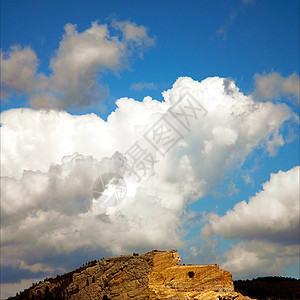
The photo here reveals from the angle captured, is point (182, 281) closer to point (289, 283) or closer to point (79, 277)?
point (79, 277)

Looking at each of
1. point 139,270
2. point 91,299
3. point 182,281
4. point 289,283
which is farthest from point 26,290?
point 289,283

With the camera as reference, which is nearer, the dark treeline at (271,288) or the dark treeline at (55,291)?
the dark treeline at (55,291)

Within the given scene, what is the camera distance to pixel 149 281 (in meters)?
62.8

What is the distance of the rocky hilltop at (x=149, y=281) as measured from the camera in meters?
59.8

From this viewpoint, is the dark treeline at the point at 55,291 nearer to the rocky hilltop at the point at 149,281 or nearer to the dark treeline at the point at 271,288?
the rocky hilltop at the point at 149,281

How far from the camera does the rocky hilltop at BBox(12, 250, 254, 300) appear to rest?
59.8 m

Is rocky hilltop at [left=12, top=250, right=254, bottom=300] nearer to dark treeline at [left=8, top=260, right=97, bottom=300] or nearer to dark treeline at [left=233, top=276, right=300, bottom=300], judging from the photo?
dark treeline at [left=8, top=260, right=97, bottom=300]

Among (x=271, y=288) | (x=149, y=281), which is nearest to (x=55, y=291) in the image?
(x=149, y=281)

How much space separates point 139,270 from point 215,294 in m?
13.6

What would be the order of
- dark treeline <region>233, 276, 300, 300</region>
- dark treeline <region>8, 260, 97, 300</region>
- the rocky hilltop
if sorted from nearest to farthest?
1. the rocky hilltop
2. dark treeline <region>8, 260, 97, 300</region>
3. dark treeline <region>233, 276, 300, 300</region>

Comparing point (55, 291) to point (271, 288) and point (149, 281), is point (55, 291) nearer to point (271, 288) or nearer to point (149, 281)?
point (149, 281)

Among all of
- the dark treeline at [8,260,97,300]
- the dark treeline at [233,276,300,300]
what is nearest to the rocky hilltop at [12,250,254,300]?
the dark treeline at [8,260,97,300]

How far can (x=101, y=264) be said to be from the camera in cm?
7106

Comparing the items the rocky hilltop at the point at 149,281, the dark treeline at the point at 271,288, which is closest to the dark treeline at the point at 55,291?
the rocky hilltop at the point at 149,281
